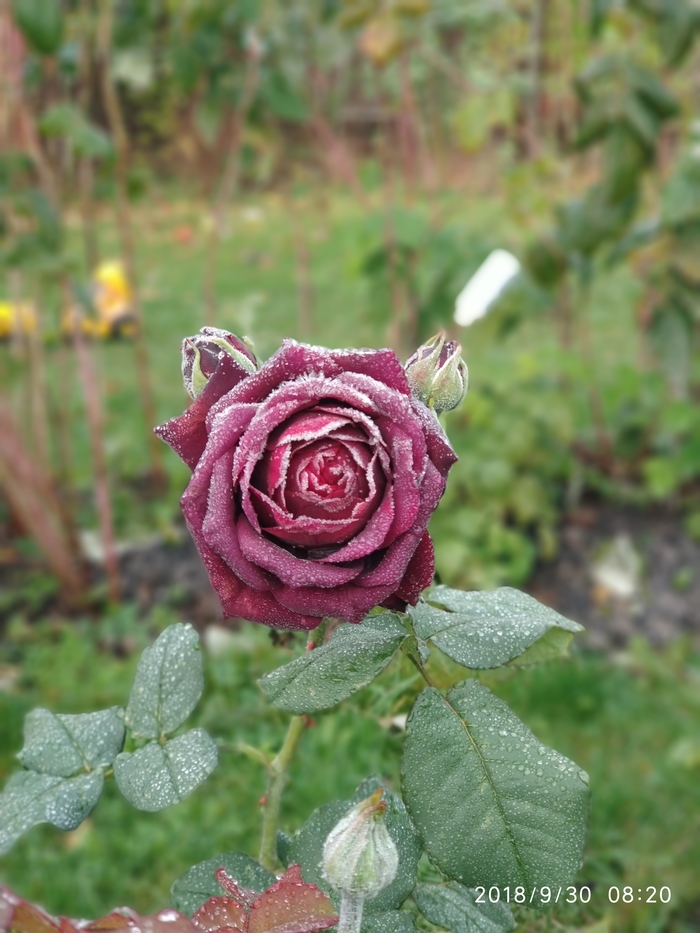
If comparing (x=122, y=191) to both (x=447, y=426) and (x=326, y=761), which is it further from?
(x=326, y=761)

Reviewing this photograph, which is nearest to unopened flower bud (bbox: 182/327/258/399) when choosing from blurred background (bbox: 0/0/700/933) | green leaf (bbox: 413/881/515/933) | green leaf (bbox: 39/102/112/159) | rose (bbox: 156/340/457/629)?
rose (bbox: 156/340/457/629)

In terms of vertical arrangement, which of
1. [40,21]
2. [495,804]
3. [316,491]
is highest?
[40,21]

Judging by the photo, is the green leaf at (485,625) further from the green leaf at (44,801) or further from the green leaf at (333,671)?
the green leaf at (44,801)

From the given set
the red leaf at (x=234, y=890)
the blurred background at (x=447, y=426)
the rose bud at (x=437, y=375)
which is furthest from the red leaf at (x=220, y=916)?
the blurred background at (x=447, y=426)

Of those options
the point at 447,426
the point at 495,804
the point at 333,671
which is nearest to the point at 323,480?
the point at 333,671

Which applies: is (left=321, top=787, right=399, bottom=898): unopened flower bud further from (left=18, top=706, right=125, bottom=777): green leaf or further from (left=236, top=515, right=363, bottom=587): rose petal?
(left=18, top=706, right=125, bottom=777): green leaf

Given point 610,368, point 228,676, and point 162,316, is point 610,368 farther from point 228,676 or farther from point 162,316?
point 228,676
